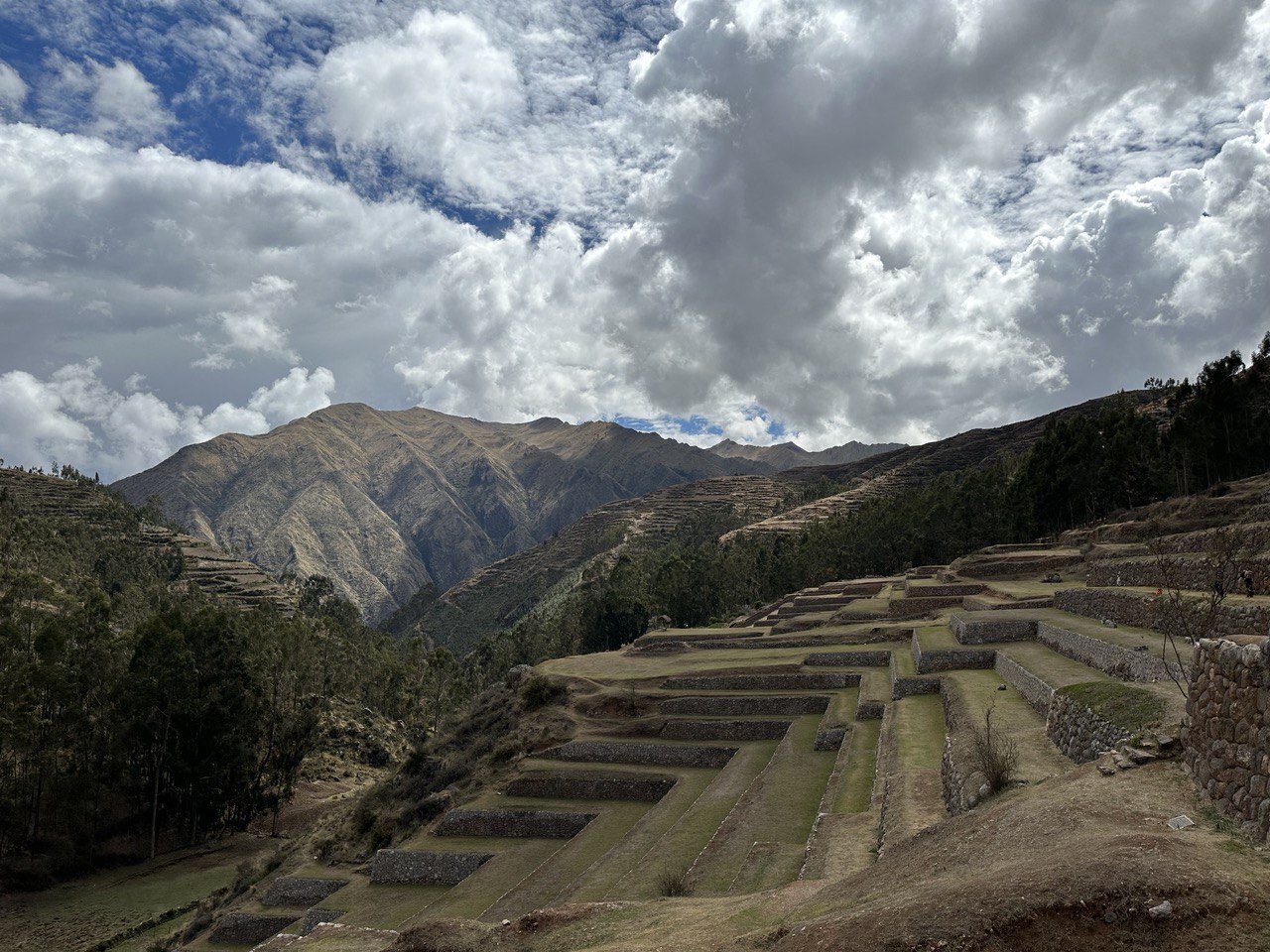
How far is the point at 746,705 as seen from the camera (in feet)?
106

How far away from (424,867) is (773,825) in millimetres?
12620

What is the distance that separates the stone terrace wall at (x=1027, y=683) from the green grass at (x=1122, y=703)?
6.68ft

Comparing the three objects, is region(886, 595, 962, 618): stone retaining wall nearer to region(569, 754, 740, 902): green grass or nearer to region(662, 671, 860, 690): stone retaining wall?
region(662, 671, 860, 690): stone retaining wall

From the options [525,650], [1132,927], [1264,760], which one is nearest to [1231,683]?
[1264,760]

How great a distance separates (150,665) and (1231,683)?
154ft

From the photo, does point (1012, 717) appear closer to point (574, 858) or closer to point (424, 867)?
point (574, 858)

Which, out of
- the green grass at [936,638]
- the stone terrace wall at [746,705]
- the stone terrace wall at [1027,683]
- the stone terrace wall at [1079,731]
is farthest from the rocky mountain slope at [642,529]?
the stone terrace wall at [1079,731]

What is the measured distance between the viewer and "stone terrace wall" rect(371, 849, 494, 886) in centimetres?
2472

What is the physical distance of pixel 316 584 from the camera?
11644 cm

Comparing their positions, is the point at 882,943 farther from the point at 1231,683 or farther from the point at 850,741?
the point at 850,741

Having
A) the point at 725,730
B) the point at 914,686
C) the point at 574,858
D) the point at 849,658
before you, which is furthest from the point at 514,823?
the point at 849,658

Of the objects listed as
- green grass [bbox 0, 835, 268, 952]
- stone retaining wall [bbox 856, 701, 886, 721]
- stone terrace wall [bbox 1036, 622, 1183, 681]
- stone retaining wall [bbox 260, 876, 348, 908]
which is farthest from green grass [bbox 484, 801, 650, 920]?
green grass [bbox 0, 835, 268, 952]

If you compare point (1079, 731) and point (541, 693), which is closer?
point (1079, 731)

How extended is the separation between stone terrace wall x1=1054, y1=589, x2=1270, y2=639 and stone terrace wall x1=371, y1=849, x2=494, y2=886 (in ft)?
69.4
